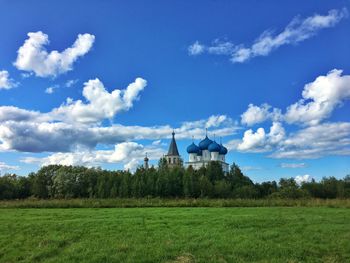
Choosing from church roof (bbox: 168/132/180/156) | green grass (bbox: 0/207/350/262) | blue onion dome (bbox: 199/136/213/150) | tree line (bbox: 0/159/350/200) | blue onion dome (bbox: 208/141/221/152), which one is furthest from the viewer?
church roof (bbox: 168/132/180/156)

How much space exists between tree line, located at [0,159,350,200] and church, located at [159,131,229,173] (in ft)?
49.7

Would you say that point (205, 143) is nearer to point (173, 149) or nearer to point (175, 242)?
point (173, 149)

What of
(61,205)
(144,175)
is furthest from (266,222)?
(144,175)

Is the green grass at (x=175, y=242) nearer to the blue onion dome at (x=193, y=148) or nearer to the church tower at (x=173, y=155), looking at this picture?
the church tower at (x=173, y=155)

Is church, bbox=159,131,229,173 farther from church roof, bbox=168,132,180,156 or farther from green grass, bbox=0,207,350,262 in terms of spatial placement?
green grass, bbox=0,207,350,262

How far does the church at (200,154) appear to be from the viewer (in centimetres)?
10269

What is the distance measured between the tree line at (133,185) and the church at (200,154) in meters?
15.1

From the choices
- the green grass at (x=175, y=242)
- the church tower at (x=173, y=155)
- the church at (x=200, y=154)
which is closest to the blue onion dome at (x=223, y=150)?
the church at (x=200, y=154)

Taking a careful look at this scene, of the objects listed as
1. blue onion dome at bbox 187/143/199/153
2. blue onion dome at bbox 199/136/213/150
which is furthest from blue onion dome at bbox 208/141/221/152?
blue onion dome at bbox 187/143/199/153

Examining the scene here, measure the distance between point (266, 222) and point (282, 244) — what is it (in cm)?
584

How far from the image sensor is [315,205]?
116ft

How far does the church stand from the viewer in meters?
103

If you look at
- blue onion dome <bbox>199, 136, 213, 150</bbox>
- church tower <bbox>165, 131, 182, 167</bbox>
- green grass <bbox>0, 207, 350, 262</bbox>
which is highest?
blue onion dome <bbox>199, 136, 213, 150</bbox>

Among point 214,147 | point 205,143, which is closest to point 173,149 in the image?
point 205,143
